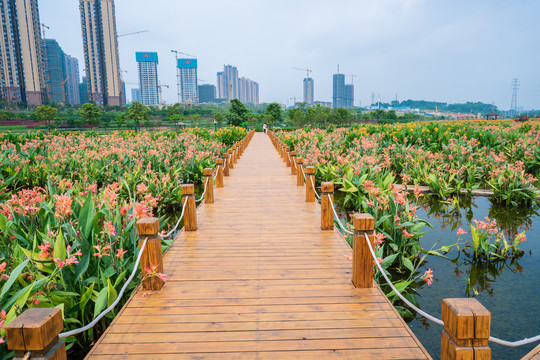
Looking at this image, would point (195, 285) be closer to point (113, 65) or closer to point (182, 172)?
point (182, 172)

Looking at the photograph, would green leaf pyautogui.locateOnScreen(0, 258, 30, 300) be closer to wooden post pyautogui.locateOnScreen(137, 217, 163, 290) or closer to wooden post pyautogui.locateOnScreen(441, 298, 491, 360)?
wooden post pyautogui.locateOnScreen(137, 217, 163, 290)

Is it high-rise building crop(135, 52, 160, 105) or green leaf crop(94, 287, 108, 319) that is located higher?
high-rise building crop(135, 52, 160, 105)

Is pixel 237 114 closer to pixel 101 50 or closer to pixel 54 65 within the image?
pixel 101 50

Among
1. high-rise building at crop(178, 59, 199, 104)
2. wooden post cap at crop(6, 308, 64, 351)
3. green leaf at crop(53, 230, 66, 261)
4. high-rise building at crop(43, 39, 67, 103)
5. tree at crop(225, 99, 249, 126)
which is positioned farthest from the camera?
high-rise building at crop(178, 59, 199, 104)

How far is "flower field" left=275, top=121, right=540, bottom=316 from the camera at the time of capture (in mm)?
4582

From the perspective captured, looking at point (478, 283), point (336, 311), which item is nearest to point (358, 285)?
point (336, 311)

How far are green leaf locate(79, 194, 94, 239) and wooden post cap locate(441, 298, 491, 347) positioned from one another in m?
3.06

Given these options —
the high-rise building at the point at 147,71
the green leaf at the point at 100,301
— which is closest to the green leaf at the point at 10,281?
the green leaf at the point at 100,301

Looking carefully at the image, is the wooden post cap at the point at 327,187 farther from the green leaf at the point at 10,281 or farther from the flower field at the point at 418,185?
the green leaf at the point at 10,281

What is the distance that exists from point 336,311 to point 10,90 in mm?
111202

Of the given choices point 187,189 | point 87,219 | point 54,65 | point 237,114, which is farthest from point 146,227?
point 54,65

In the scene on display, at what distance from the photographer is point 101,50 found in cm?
10731

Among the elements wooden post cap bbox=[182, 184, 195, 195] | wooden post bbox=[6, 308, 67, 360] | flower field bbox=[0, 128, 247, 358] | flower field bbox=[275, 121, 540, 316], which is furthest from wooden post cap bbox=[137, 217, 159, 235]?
flower field bbox=[275, 121, 540, 316]

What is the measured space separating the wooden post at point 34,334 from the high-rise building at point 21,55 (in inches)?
4182
